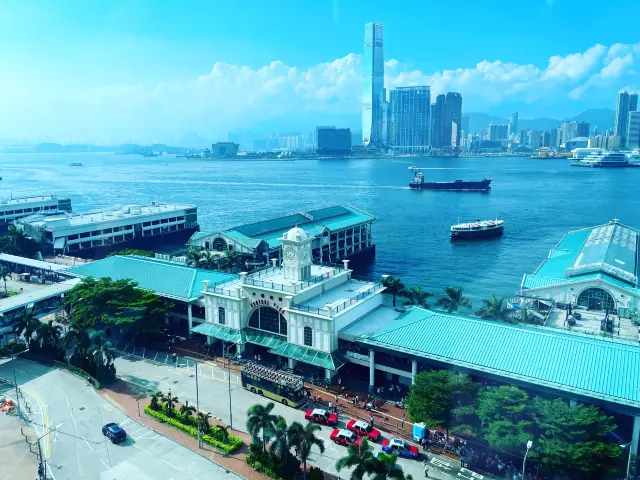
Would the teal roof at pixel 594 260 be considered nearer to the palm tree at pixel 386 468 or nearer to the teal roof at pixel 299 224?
the teal roof at pixel 299 224

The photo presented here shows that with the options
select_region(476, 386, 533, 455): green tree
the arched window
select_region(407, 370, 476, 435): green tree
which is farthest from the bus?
select_region(476, 386, 533, 455): green tree

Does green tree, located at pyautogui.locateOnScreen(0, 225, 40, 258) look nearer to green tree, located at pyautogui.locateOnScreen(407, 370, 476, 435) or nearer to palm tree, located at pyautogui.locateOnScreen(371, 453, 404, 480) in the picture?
green tree, located at pyautogui.locateOnScreen(407, 370, 476, 435)

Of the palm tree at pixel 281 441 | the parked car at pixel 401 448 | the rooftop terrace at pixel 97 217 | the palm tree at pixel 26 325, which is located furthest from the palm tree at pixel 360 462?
the rooftop terrace at pixel 97 217

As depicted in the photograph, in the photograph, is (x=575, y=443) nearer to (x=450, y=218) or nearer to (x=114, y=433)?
(x=114, y=433)

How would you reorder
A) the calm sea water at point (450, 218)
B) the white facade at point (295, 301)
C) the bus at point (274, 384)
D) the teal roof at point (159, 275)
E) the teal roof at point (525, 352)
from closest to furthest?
the teal roof at point (525, 352)
the bus at point (274, 384)
the white facade at point (295, 301)
the teal roof at point (159, 275)
the calm sea water at point (450, 218)

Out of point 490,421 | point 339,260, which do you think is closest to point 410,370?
point 490,421

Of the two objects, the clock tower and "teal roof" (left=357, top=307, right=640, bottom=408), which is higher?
the clock tower

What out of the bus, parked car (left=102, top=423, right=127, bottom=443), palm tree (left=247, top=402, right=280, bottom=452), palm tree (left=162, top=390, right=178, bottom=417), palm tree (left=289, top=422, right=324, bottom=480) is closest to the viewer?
palm tree (left=289, top=422, right=324, bottom=480)

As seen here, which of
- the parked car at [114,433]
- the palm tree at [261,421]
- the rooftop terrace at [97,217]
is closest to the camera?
the palm tree at [261,421]
